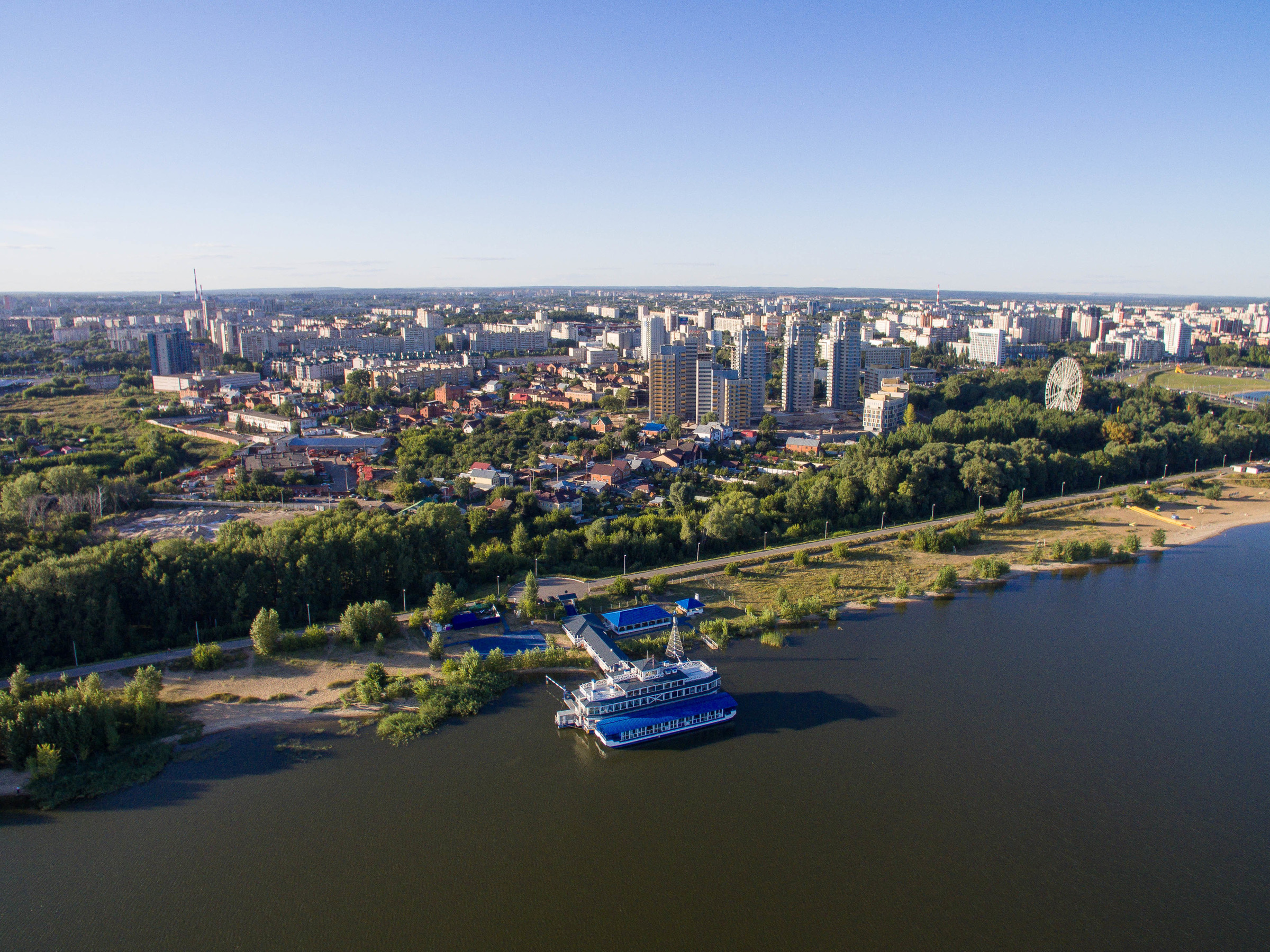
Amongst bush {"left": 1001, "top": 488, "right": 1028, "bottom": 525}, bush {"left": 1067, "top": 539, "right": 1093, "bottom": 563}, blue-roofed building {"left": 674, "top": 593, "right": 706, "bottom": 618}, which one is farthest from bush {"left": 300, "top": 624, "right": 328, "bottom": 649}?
bush {"left": 1001, "top": 488, "right": 1028, "bottom": 525}

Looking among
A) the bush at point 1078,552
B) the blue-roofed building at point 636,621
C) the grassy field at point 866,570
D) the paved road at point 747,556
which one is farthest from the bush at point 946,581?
the blue-roofed building at point 636,621

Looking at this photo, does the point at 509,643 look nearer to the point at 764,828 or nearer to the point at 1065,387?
A: the point at 764,828

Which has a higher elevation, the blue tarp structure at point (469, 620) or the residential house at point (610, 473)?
the residential house at point (610, 473)

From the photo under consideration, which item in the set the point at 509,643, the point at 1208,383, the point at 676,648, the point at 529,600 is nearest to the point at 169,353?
the point at 529,600

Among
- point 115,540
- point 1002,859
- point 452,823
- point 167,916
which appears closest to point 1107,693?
point 1002,859

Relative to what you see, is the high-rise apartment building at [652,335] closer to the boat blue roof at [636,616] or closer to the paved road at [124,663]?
the boat blue roof at [636,616]

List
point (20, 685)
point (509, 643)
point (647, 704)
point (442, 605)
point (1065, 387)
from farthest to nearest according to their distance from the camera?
point (1065, 387) < point (442, 605) < point (509, 643) < point (647, 704) < point (20, 685)
